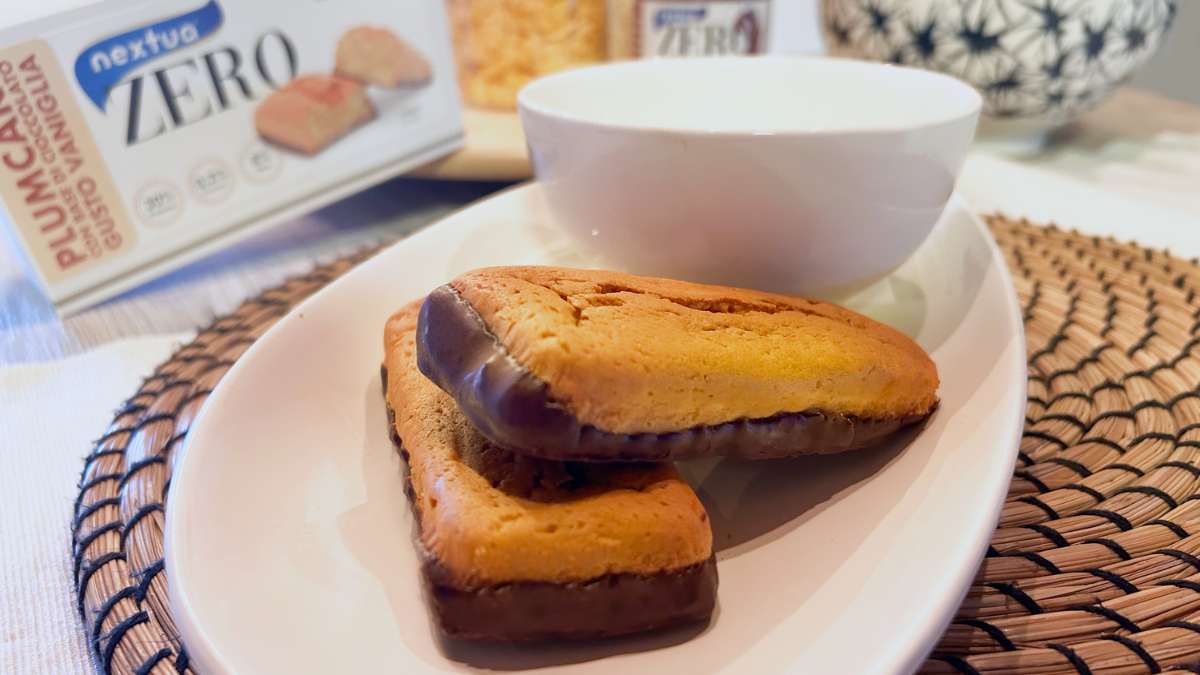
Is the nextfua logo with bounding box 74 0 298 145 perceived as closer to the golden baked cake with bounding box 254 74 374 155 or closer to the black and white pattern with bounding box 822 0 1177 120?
the golden baked cake with bounding box 254 74 374 155

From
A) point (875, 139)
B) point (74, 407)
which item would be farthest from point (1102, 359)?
point (74, 407)

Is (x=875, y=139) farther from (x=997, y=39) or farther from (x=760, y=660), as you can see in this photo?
(x=997, y=39)

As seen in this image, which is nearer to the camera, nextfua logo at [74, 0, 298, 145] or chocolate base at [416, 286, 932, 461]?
chocolate base at [416, 286, 932, 461]

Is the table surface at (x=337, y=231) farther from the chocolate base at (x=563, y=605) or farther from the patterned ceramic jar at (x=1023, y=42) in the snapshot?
the chocolate base at (x=563, y=605)

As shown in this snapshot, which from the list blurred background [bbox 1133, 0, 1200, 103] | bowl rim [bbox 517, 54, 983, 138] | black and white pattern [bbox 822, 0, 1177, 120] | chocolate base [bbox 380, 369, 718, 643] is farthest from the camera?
blurred background [bbox 1133, 0, 1200, 103]

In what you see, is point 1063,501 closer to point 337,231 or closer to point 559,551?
point 559,551

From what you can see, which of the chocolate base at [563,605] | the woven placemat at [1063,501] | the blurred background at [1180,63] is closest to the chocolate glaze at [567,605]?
the chocolate base at [563,605]

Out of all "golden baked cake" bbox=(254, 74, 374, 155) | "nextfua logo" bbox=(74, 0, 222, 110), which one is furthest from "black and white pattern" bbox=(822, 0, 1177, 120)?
"nextfua logo" bbox=(74, 0, 222, 110)
